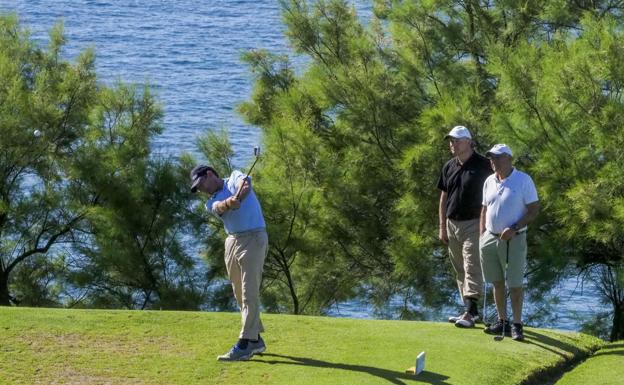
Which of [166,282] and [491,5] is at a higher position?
[491,5]

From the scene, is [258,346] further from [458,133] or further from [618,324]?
[618,324]

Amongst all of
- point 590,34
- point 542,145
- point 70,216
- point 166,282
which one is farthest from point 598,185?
point 70,216

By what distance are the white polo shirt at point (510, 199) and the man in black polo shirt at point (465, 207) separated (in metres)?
0.50

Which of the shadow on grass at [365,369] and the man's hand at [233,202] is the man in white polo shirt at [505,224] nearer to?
the shadow on grass at [365,369]

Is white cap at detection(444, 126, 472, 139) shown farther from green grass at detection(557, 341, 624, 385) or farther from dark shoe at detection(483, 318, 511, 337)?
green grass at detection(557, 341, 624, 385)

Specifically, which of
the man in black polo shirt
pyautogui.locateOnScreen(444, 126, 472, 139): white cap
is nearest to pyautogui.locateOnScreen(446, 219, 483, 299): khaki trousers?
the man in black polo shirt

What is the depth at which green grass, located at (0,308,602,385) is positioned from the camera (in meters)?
9.15

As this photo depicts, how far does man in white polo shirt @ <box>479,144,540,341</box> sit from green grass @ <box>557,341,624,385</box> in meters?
0.70

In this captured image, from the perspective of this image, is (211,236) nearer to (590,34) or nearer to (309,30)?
(309,30)

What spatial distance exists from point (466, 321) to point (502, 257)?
0.93 m

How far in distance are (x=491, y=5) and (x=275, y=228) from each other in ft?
19.4

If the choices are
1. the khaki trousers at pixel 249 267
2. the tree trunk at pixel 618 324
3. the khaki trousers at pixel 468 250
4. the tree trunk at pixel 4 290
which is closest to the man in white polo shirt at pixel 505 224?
the khaki trousers at pixel 468 250

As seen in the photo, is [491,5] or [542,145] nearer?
[542,145]

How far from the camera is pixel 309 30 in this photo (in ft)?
73.9
